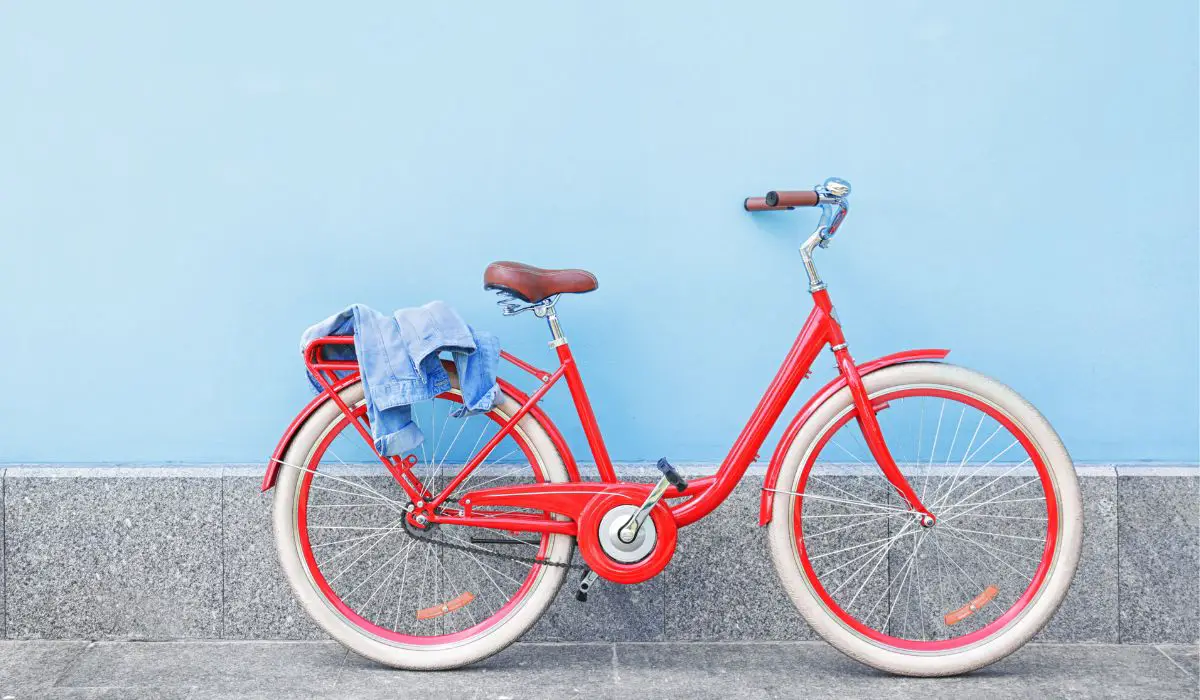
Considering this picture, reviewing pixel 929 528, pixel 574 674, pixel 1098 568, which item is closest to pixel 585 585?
pixel 574 674

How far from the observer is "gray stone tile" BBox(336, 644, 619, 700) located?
3254 millimetres

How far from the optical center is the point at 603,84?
146 inches

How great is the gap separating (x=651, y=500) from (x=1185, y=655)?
6.10ft

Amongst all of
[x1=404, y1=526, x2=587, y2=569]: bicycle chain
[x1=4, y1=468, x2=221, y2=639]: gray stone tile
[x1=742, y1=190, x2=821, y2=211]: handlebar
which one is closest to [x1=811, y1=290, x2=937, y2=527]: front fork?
[x1=742, y1=190, x2=821, y2=211]: handlebar

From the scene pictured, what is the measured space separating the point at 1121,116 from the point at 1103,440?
1103 millimetres

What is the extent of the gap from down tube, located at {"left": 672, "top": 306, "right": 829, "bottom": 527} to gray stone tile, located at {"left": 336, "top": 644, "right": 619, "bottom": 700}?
1.84 feet

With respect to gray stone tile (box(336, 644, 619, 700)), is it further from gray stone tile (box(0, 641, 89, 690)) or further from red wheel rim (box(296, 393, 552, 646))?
gray stone tile (box(0, 641, 89, 690))

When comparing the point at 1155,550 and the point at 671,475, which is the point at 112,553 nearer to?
the point at 671,475

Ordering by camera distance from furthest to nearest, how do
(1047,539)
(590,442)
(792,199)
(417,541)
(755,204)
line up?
1. (417,541)
2. (755,204)
3. (590,442)
4. (1047,539)
5. (792,199)

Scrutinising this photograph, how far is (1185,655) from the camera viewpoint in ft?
11.8

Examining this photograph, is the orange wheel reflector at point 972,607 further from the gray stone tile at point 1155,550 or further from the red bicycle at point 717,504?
the gray stone tile at point 1155,550

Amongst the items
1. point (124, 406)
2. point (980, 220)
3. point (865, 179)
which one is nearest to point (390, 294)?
point (124, 406)

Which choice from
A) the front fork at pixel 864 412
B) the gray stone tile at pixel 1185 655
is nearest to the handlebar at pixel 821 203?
the front fork at pixel 864 412

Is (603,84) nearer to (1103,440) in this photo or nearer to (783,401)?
(783,401)
